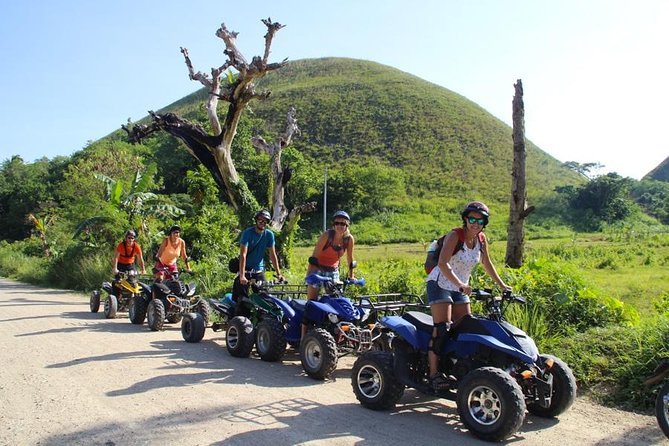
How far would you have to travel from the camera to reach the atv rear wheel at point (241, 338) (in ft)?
29.5

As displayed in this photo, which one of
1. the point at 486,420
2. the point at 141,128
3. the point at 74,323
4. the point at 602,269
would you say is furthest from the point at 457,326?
the point at 602,269

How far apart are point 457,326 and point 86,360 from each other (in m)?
5.57

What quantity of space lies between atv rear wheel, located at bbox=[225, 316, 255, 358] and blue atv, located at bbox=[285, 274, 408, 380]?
651 millimetres

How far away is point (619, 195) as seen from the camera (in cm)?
6259

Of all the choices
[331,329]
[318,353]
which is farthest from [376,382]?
[331,329]

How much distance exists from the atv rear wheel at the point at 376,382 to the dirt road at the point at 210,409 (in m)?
0.12

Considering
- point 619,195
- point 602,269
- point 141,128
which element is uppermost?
point 619,195

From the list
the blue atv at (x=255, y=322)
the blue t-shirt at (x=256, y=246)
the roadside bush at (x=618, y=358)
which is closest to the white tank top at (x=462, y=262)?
the roadside bush at (x=618, y=358)

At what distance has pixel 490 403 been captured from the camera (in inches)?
218

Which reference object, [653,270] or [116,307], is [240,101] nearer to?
[116,307]

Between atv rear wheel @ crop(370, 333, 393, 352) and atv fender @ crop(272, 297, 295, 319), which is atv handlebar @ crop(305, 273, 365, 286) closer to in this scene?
atv fender @ crop(272, 297, 295, 319)

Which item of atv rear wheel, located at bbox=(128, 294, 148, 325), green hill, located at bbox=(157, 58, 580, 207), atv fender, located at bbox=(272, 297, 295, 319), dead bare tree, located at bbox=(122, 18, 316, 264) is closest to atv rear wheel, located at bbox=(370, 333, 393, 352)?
atv fender, located at bbox=(272, 297, 295, 319)

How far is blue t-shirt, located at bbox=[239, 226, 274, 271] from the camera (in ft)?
32.7

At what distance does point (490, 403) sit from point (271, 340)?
3.89 m
